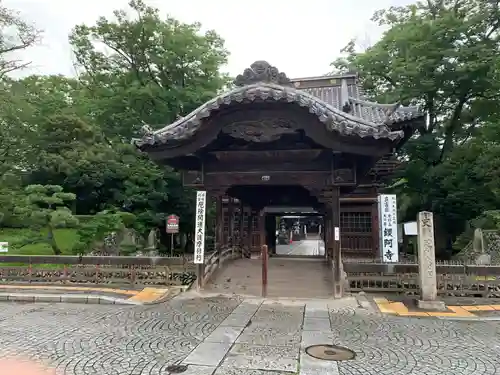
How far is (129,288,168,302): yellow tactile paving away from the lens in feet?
31.3

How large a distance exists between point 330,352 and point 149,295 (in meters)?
5.63

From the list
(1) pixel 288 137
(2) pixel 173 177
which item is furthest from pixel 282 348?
(2) pixel 173 177

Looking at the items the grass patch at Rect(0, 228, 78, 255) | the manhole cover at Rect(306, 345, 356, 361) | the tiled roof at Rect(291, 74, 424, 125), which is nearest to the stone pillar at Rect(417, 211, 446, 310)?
the manhole cover at Rect(306, 345, 356, 361)

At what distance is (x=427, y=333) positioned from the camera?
22.6ft

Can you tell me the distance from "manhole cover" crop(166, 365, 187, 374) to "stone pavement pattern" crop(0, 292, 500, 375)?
0.10 metres

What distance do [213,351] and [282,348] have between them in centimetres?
Result: 105

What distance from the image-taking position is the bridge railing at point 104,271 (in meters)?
11.1

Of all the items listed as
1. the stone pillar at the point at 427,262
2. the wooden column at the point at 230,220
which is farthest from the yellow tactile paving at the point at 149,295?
the wooden column at the point at 230,220

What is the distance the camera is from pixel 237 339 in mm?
6434

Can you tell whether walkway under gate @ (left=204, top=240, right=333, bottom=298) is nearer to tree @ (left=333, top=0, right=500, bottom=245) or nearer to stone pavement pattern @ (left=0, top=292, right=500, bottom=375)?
stone pavement pattern @ (left=0, top=292, right=500, bottom=375)

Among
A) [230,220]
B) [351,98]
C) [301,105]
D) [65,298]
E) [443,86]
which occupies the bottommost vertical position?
[65,298]

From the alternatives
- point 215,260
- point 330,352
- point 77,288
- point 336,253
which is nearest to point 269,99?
point 336,253

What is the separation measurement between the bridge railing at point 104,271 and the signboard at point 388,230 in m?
5.65

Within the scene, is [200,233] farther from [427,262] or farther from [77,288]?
[427,262]
